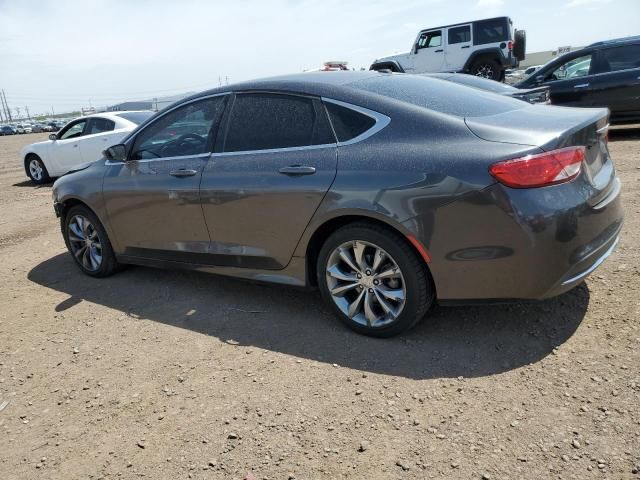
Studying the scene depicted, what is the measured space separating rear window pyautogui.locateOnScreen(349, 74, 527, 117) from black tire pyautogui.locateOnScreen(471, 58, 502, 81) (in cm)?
1615

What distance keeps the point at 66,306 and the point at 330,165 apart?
9.09 feet

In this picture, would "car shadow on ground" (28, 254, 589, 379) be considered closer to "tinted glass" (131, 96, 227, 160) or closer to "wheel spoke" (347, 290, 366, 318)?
"wheel spoke" (347, 290, 366, 318)

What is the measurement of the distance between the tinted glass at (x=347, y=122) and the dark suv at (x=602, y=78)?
8173mm

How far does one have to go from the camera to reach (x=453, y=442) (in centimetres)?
248

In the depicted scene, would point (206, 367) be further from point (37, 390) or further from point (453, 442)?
point (453, 442)

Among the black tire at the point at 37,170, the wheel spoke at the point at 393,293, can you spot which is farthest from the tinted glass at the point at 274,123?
the black tire at the point at 37,170

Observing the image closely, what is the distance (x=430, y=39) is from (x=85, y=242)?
1711cm

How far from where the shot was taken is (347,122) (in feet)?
11.2

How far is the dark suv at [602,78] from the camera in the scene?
9.52m

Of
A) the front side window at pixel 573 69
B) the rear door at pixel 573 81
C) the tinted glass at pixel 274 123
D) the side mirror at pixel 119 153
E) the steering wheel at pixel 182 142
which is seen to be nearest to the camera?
the tinted glass at pixel 274 123

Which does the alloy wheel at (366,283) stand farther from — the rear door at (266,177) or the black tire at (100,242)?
the black tire at (100,242)

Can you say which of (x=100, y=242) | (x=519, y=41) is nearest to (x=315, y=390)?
(x=100, y=242)

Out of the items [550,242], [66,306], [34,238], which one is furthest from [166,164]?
[34,238]

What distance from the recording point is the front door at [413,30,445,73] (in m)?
19.1
